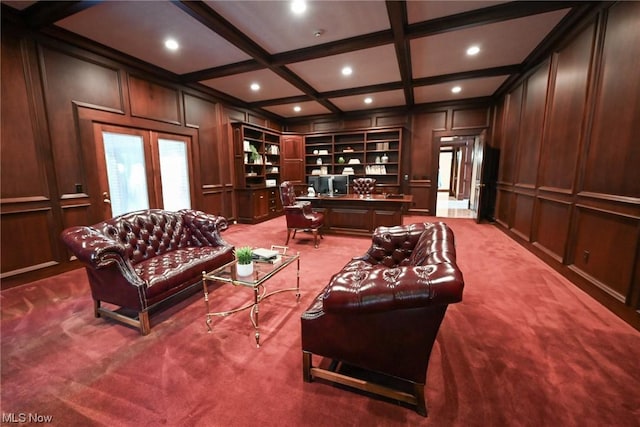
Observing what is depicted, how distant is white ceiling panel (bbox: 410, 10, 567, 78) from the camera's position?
3.08 m

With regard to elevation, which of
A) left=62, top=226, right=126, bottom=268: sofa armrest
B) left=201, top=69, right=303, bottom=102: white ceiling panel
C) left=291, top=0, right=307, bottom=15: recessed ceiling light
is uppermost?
left=201, top=69, right=303, bottom=102: white ceiling panel

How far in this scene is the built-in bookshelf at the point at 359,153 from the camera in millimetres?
7031

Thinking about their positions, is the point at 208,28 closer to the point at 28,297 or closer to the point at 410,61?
the point at 410,61

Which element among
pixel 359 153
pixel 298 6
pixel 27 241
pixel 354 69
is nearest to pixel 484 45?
pixel 354 69

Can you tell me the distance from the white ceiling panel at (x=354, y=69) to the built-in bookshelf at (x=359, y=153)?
6.77 feet

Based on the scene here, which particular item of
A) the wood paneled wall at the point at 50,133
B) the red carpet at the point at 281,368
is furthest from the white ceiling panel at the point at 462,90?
the wood paneled wall at the point at 50,133

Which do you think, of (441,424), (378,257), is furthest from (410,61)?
(441,424)

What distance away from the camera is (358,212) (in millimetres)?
4715

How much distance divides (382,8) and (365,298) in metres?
3.11

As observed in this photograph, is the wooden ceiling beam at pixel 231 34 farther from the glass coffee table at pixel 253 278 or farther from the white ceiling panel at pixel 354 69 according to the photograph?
the glass coffee table at pixel 253 278

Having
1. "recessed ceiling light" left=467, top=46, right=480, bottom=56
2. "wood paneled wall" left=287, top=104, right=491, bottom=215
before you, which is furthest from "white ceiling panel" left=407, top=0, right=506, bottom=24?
"wood paneled wall" left=287, top=104, right=491, bottom=215

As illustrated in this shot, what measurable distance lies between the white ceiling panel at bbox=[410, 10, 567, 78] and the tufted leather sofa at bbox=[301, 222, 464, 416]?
3.18 m

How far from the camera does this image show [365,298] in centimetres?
111

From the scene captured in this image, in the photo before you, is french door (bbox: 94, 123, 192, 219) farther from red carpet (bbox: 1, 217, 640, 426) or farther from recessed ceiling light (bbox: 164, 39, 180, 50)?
red carpet (bbox: 1, 217, 640, 426)
